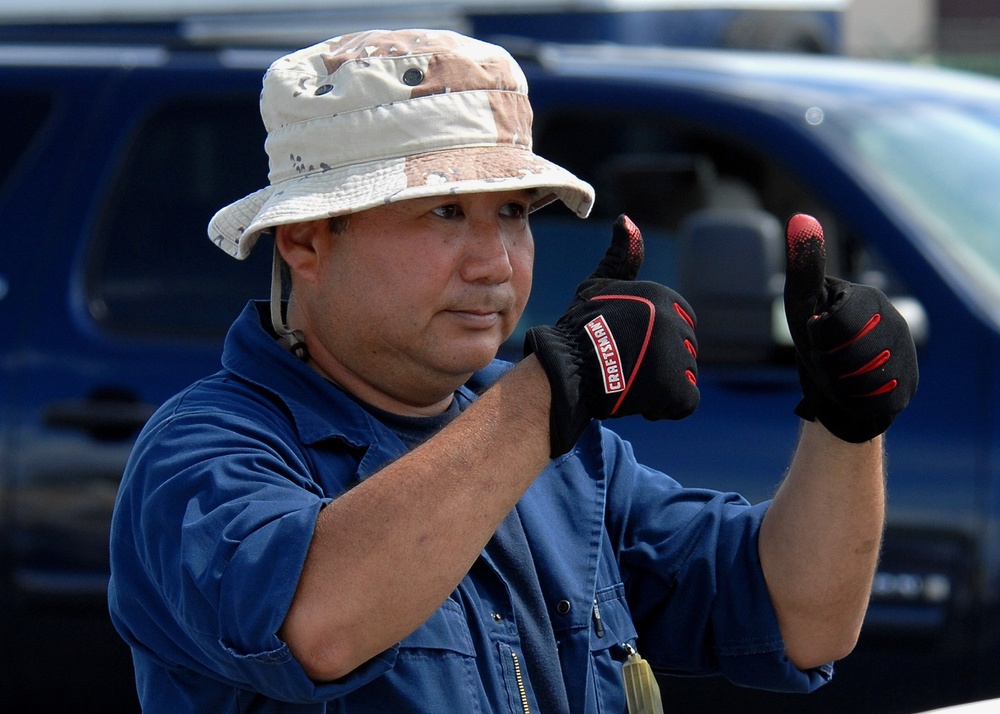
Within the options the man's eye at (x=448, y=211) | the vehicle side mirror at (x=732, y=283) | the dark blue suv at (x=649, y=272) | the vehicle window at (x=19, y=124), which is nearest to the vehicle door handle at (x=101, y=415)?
the dark blue suv at (x=649, y=272)

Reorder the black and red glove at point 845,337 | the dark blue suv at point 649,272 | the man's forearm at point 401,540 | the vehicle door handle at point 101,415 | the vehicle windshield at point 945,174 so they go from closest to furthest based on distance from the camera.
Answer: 1. the man's forearm at point 401,540
2. the black and red glove at point 845,337
3. the dark blue suv at point 649,272
4. the vehicle windshield at point 945,174
5. the vehicle door handle at point 101,415

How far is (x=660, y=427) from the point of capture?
3.30 meters

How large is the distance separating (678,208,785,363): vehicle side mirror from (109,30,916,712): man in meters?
1.24

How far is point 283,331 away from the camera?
6.38ft

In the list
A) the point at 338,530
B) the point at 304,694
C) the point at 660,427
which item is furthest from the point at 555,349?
the point at 660,427

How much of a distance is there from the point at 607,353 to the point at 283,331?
514 millimetres

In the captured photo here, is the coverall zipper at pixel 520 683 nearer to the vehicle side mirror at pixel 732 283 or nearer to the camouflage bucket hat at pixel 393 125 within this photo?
the camouflage bucket hat at pixel 393 125

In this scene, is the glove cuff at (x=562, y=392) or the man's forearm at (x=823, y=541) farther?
the man's forearm at (x=823, y=541)

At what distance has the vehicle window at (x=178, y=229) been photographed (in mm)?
3625

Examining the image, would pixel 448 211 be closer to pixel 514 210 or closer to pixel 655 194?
pixel 514 210

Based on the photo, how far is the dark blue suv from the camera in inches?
125

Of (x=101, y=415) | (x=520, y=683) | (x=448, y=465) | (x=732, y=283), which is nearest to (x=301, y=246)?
(x=448, y=465)

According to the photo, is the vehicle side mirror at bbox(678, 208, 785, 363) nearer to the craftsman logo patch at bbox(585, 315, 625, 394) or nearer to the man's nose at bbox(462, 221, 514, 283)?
the man's nose at bbox(462, 221, 514, 283)

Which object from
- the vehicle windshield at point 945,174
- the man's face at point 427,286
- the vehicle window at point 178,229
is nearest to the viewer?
the man's face at point 427,286
